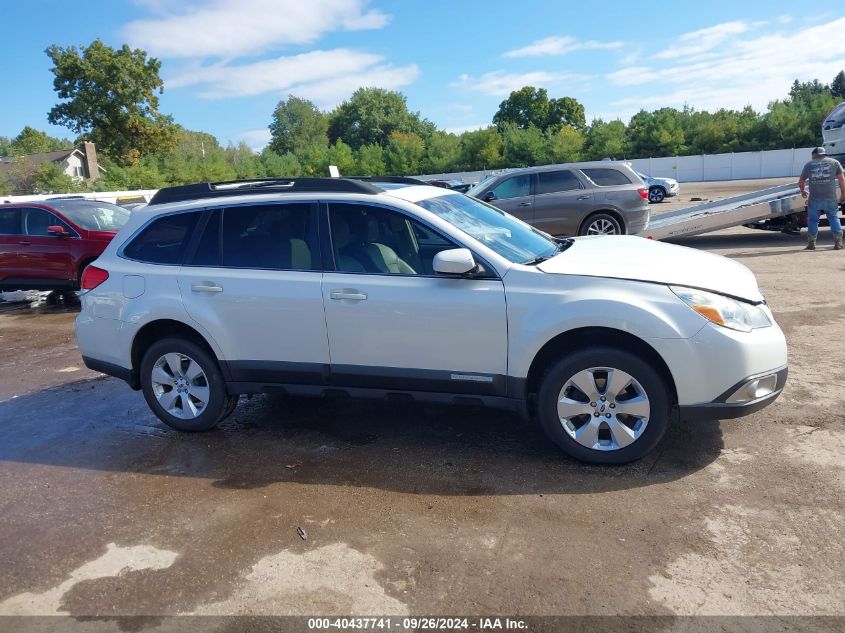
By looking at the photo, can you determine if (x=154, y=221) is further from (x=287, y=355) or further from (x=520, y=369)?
(x=520, y=369)

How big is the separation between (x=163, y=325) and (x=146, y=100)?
5511cm

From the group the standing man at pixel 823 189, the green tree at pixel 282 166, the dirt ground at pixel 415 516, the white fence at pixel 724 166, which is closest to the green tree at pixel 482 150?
the white fence at pixel 724 166

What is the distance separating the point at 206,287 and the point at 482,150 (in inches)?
2102

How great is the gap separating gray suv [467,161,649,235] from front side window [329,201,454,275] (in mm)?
8355

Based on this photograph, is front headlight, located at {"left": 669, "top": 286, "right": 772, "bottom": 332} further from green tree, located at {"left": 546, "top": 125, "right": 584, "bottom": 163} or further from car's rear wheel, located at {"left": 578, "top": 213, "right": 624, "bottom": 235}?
green tree, located at {"left": 546, "top": 125, "right": 584, "bottom": 163}

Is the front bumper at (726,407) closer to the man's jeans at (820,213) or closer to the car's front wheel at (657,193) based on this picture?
the man's jeans at (820,213)

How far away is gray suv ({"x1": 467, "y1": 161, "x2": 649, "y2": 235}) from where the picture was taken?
1239cm

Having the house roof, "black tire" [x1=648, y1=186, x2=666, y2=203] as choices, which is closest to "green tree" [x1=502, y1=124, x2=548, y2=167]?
"black tire" [x1=648, y1=186, x2=666, y2=203]

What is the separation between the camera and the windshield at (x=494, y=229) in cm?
464

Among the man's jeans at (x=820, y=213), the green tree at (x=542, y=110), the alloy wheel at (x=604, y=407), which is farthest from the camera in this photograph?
the green tree at (x=542, y=110)

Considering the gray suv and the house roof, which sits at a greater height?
the house roof

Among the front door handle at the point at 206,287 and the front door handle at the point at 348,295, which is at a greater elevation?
the front door handle at the point at 206,287

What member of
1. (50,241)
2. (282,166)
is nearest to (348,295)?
(50,241)

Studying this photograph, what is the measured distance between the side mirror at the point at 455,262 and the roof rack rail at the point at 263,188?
87 centimetres
